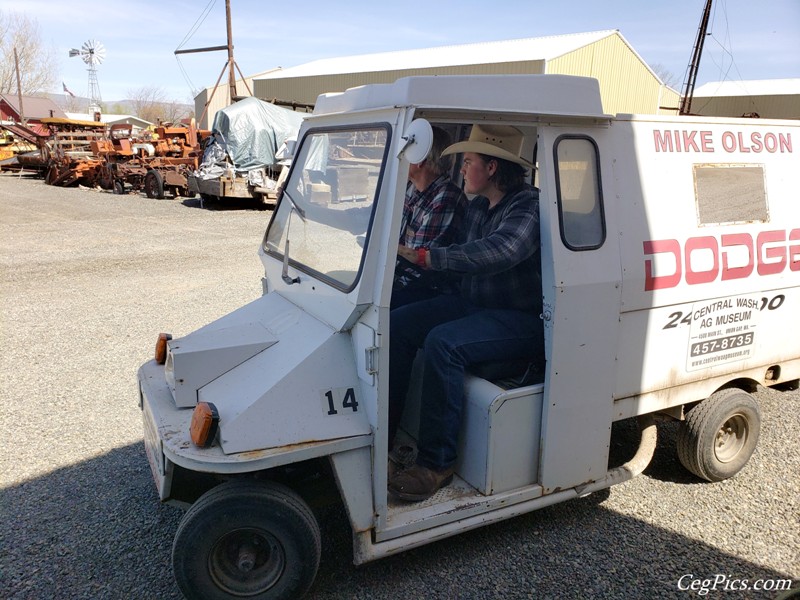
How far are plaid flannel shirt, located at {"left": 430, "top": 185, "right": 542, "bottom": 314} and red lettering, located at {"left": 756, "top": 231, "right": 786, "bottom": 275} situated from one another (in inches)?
54.3

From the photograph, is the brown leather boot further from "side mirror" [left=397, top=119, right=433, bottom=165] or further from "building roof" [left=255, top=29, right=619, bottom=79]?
"building roof" [left=255, top=29, right=619, bottom=79]

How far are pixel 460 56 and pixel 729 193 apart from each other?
30.5m

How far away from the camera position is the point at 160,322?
6.71 metres

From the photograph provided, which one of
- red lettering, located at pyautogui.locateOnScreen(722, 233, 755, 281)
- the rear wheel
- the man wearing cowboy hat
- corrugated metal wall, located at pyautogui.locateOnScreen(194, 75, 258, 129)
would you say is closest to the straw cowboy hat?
the man wearing cowboy hat

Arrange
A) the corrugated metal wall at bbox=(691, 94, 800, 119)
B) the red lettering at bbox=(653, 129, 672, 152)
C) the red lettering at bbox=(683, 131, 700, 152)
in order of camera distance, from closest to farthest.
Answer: the red lettering at bbox=(653, 129, 672, 152), the red lettering at bbox=(683, 131, 700, 152), the corrugated metal wall at bbox=(691, 94, 800, 119)

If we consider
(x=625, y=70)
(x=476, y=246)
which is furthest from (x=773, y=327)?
(x=625, y=70)

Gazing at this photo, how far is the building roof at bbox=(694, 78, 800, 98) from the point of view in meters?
35.3

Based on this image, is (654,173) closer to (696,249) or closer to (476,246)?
(696,249)

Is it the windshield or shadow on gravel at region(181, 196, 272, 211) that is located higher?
the windshield

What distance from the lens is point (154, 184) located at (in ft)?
60.5

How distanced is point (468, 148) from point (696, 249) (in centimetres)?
128

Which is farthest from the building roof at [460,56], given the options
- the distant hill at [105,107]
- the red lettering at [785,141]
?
the distant hill at [105,107]

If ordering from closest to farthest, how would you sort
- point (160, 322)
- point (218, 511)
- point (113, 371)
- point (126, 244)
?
point (218, 511) < point (113, 371) < point (160, 322) < point (126, 244)

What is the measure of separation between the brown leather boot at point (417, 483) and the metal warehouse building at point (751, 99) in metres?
36.5
